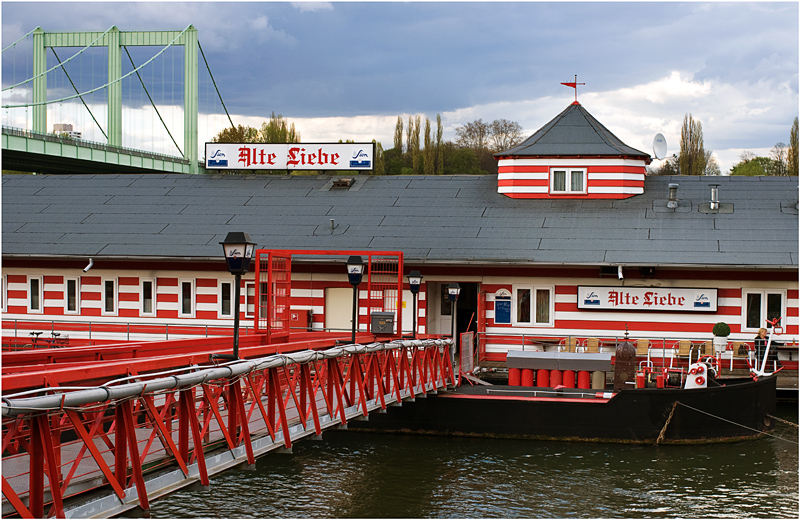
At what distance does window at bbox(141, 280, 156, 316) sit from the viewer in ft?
85.4

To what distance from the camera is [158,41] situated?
67.8 m

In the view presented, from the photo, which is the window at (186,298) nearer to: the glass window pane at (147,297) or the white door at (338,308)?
the glass window pane at (147,297)

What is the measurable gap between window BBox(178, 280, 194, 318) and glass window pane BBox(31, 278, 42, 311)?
16.0 ft

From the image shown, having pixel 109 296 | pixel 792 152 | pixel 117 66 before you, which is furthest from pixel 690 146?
pixel 109 296

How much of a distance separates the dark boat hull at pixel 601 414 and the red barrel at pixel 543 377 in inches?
29.3

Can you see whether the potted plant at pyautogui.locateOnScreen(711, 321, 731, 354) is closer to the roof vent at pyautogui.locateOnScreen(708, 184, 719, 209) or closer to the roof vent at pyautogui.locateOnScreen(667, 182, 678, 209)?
the roof vent at pyautogui.locateOnScreen(708, 184, 719, 209)

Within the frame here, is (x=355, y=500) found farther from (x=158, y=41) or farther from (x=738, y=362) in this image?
(x=158, y=41)

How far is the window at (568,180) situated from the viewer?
27078 mm

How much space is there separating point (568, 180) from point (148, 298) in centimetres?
1370

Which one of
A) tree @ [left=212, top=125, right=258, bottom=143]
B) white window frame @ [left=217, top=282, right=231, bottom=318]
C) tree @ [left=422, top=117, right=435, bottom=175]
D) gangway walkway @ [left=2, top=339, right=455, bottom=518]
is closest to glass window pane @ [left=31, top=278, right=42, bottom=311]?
white window frame @ [left=217, top=282, right=231, bottom=318]

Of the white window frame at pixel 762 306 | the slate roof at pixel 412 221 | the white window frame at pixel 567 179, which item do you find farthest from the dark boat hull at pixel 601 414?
the white window frame at pixel 567 179

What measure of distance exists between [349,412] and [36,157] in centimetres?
4302

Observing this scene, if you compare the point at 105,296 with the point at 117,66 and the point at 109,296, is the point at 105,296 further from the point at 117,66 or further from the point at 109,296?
the point at 117,66

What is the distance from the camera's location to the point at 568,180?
27.1 m
